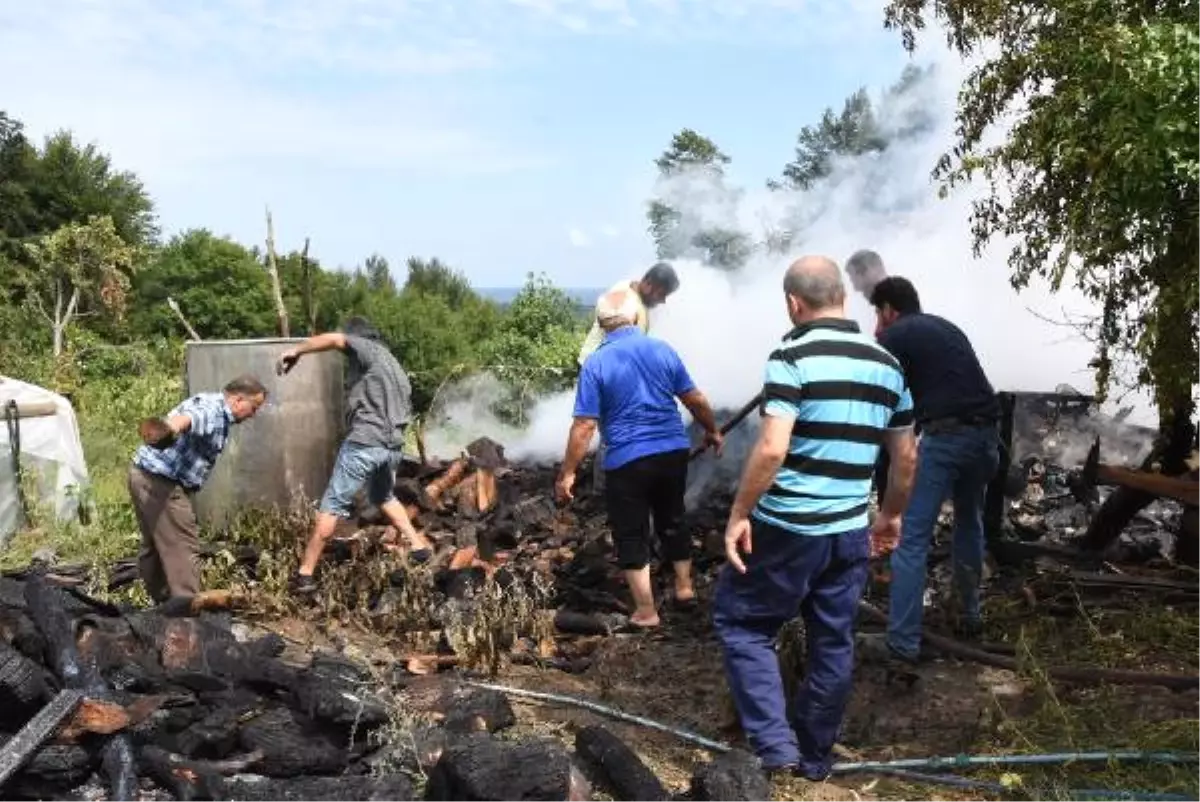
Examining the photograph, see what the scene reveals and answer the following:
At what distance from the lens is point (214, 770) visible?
418 cm

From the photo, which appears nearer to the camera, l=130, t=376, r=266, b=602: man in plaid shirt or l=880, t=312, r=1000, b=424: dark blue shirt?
l=880, t=312, r=1000, b=424: dark blue shirt

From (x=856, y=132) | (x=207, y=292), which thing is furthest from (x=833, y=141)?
(x=207, y=292)

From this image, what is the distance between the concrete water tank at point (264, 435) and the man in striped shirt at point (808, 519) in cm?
488

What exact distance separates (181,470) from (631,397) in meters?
2.47

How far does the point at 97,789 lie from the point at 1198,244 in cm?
550

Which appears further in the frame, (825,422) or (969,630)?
(969,630)

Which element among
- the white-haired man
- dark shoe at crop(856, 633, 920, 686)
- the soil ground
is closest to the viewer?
the soil ground

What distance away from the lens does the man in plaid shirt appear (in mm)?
6254

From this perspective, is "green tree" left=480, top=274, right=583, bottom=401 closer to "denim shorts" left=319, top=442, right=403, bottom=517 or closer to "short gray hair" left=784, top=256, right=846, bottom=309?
"denim shorts" left=319, top=442, right=403, bottom=517

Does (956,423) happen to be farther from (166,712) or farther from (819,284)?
(166,712)

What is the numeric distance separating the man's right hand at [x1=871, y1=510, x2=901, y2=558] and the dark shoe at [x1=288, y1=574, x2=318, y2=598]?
376 cm

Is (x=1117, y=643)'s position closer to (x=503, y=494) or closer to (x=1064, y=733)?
(x=1064, y=733)

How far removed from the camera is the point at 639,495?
632cm

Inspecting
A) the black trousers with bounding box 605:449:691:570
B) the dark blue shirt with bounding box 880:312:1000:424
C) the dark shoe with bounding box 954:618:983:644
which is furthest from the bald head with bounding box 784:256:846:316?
the dark shoe with bounding box 954:618:983:644
